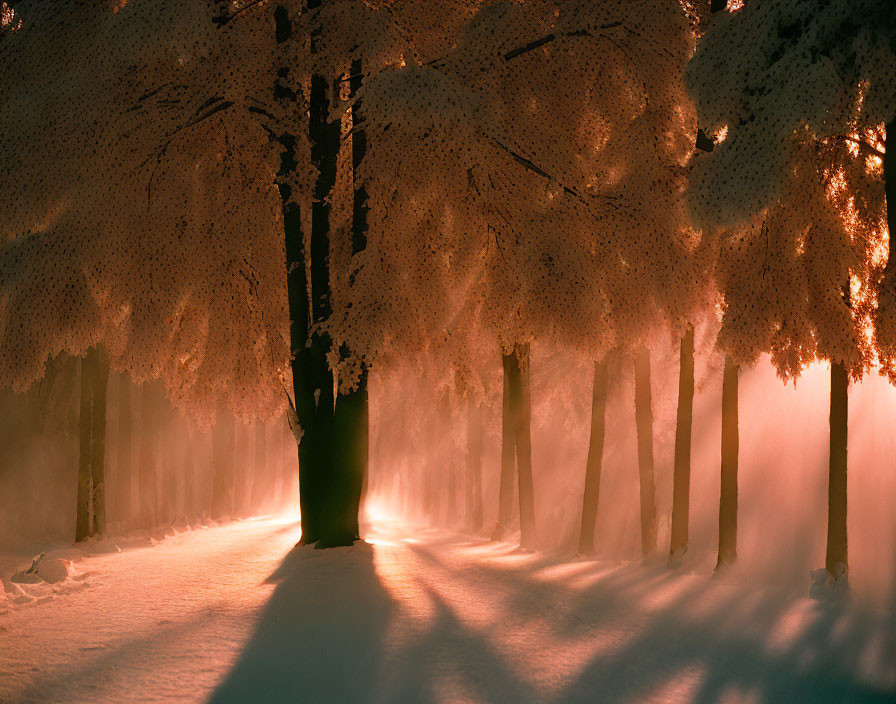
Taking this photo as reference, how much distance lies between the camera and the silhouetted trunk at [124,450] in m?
22.4

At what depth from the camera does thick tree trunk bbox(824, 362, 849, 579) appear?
37.3ft

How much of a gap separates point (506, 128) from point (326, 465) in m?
5.70

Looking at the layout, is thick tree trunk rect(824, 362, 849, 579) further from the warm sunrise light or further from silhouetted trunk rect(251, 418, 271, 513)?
silhouetted trunk rect(251, 418, 271, 513)

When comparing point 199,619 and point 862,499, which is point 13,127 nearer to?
point 199,619

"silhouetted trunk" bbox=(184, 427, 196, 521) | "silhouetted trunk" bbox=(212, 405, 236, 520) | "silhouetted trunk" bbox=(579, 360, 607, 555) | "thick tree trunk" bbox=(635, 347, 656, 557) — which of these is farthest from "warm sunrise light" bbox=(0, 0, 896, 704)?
"silhouetted trunk" bbox=(184, 427, 196, 521)

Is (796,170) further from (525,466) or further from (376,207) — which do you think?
(525,466)

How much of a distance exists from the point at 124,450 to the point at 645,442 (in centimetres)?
1526

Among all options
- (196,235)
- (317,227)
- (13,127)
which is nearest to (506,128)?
(317,227)

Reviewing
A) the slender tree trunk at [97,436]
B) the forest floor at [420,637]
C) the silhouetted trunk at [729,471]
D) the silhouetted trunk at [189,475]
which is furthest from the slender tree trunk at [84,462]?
the silhouetted trunk at [729,471]

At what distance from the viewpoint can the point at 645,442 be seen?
16.2 meters

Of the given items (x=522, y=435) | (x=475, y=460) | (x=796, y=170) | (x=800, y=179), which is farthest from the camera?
(x=475, y=460)

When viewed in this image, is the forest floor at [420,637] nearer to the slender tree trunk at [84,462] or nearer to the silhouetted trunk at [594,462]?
the silhouetted trunk at [594,462]

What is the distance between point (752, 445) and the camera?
2803 cm

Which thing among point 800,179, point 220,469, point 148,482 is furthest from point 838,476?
point 220,469
